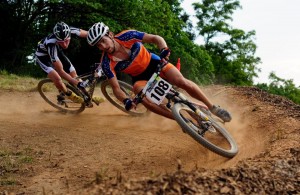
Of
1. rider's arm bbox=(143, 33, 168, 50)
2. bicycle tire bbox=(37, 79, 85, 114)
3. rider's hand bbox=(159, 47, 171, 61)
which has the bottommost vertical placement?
bicycle tire bbox=(37, 79, 85, 114)

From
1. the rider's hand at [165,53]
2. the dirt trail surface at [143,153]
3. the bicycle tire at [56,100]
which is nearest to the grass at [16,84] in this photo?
the dirt trail surface at [143,153]

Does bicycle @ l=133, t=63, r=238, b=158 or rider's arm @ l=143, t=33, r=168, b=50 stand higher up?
rider's arm @ l=143, t=33, r=168, b=50

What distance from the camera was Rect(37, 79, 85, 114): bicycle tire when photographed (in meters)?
9.52

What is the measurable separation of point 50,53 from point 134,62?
9.70 ft

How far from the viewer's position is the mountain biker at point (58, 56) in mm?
8602

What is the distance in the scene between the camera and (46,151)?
629cm

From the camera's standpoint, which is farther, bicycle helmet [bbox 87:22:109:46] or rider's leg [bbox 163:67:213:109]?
rider's leg [bbox 163:67:213:109]

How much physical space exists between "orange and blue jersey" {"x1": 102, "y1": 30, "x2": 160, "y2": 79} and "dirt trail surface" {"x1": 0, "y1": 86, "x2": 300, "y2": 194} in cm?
122

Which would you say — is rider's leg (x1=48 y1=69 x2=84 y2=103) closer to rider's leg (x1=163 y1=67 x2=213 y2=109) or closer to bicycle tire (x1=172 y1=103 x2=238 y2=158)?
Answer: rider's leg (x1=163 y1=67 x2=213 y2=109)

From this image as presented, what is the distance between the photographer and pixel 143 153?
20.0 ft

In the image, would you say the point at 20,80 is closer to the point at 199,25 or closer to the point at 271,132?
the point at 271,132

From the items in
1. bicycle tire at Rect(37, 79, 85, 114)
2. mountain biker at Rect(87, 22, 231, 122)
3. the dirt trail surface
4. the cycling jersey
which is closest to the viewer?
the dirt trail surface

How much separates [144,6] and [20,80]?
9.77 metres

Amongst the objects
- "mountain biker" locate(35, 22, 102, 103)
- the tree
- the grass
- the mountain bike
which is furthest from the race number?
the tree
